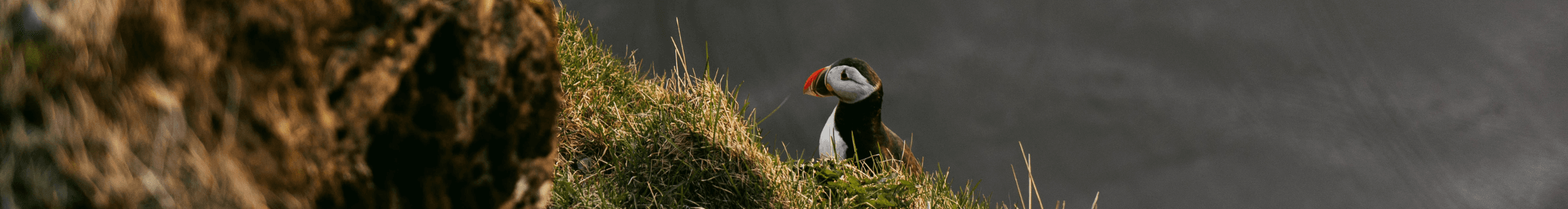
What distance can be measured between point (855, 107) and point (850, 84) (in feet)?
0.38

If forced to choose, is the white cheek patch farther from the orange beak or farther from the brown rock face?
the brown rock face

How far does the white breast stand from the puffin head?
0.14m

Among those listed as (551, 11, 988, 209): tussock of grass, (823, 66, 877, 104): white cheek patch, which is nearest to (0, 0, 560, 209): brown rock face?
(551, 11, 988, 209): tussock of grass

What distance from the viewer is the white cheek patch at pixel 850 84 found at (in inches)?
130

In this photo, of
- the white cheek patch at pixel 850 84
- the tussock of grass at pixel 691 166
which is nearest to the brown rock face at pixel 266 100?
the tussock of grass at pixel 691 166

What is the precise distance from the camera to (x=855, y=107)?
3369mm

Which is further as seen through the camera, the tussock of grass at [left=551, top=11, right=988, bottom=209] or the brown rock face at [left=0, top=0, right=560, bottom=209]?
the tussock of grass at [left=551, top=11, right=988, bottom=209]

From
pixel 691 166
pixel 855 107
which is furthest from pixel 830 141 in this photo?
pixel 691 166

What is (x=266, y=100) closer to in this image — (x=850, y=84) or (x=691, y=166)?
(x=691, y=166)

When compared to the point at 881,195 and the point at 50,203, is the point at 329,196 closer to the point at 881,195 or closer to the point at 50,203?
the point at 50,203

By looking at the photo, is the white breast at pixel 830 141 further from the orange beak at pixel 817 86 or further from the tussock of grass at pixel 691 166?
the tussock of grass at pixel 691 166

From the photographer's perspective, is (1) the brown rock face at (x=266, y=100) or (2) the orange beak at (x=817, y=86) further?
(2) the orange beak at (x=817, y=86)

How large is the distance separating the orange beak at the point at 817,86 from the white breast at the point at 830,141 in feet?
0.31

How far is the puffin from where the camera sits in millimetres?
3316
